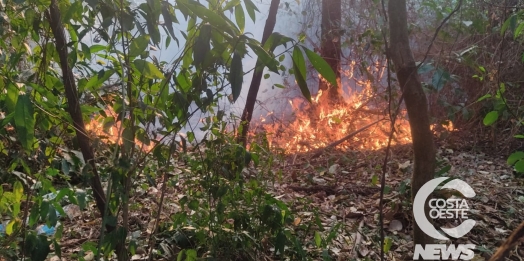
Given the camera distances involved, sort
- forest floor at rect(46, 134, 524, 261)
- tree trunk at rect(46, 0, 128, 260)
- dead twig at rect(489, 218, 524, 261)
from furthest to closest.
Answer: forest floor at rect(46, 134, 524, 261) < tree trunk at rect(46, 0, 128, 260) < dead twig at rect(489, 218, 524, 261)

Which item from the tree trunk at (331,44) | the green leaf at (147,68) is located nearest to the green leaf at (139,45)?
the green leaf at (147,68)

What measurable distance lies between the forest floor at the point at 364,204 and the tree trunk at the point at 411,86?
0.38 meters

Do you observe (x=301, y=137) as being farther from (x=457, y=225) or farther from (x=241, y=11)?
(x=241, y=11)

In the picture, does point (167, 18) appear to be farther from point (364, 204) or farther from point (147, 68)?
point (364, 204)

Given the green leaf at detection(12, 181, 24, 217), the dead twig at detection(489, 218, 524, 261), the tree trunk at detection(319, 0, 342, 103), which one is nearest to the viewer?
the dead twig at detection(489, 218, 524, 261)

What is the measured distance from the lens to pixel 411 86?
964mm

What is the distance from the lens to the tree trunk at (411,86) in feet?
3.16

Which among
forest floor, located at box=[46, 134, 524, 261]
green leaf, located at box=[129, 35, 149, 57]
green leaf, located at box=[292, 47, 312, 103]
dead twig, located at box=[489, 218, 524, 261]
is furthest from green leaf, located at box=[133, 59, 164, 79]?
dead twig, located at box=[489, 218, 524, 261]

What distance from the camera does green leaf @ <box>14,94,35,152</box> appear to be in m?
0.68

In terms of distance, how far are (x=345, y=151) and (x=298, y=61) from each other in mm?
2301

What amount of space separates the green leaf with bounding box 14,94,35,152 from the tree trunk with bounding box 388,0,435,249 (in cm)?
76

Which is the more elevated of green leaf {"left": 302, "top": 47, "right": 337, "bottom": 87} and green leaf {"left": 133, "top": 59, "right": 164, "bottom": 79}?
green leaf {"left": 133, "top": 59, "right": 164, "bottom": 79}

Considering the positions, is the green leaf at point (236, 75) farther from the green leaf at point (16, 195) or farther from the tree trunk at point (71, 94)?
the green leaf at point (16, 195)

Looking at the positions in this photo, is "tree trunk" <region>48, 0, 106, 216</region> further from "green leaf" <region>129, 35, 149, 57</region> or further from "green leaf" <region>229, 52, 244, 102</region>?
"green leaf" <region>229, 52, 244, 102</region>
